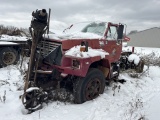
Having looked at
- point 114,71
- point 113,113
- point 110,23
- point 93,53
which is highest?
point 110,23

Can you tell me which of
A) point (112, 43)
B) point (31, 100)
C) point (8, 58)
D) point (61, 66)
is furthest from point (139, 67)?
point (31, 100)

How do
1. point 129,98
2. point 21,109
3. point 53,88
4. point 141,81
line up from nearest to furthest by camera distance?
point 21,109, point 53,88, point 129,98, point 141,81

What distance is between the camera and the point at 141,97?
20.4 feet

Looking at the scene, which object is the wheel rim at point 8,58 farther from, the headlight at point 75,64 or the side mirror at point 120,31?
the headlight at point 75,64

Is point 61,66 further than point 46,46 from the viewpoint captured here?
No

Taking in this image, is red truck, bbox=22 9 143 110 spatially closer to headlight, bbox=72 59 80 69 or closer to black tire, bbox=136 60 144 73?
headlight, bbox=72 59 80 69

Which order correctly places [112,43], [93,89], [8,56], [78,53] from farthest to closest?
1. [8,56]
2. [112,43]
3. [93,89]
4. [78,53]

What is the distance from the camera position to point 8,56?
9.13 m

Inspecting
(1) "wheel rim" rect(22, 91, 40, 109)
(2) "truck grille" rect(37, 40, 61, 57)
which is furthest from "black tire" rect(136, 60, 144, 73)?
(1) "wheel rim" rect(22, 91, 40, 109)

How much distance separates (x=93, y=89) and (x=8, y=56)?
16.5 feet

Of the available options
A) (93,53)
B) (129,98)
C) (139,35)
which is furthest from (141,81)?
(139,35)

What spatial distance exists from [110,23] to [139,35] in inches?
1700

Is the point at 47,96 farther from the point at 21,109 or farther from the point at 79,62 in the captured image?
the point at 79,62

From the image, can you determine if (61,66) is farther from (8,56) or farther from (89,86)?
(8,56)
